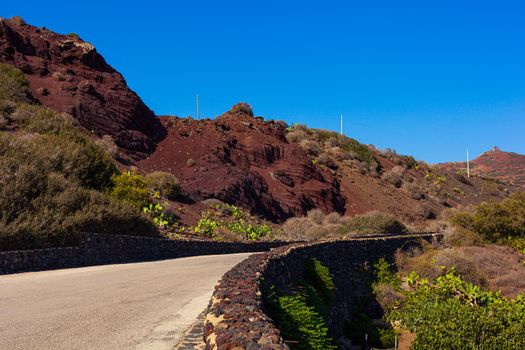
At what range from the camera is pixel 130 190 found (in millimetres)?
28000

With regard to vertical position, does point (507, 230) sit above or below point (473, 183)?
below

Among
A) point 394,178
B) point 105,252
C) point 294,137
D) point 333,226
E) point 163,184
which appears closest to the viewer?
point 105,252

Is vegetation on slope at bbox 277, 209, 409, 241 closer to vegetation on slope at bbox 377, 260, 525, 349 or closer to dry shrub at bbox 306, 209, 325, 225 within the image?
dry shrub at bbox 306, 209, 325, 225

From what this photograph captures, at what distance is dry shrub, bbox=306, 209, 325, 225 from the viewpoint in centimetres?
4616

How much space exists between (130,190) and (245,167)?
2364cm

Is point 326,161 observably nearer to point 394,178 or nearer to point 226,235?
point 394,178

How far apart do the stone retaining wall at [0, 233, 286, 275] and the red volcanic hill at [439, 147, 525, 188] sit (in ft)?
347

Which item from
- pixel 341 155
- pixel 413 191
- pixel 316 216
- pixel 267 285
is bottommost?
pixel 267 285

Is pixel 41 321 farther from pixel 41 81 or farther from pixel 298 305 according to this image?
pixel 41 81

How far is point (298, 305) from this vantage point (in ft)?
32.0

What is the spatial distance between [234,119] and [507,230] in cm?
3500

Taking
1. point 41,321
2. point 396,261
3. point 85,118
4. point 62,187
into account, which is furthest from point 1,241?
point 85,118

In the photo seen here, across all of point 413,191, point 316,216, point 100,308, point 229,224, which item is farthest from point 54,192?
point 413,191

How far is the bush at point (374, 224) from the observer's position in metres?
41.8
